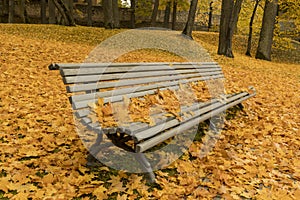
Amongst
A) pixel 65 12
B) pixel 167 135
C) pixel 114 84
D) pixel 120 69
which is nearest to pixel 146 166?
pixel 167 135

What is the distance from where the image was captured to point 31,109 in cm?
405

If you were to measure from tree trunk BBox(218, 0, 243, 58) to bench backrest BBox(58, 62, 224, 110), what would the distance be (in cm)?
854

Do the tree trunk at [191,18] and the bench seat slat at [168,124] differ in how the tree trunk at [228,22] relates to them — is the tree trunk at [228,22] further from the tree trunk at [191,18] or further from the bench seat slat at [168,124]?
the bench seat slat at [168,124]

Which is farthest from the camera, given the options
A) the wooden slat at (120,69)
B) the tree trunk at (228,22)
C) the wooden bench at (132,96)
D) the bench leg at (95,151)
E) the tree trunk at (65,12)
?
the tree trunk at (65,12)

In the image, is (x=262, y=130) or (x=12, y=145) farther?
(x=262, y=130)

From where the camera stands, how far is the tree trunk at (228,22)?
12.2 metres

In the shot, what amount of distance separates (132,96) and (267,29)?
591 inches

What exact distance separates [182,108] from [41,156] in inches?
61.3

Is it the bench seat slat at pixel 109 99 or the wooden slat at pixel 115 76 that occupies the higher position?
the wooden slat at pixel 115 76

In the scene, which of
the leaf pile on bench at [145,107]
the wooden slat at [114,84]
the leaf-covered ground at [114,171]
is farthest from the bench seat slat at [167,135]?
the wooden slat at [114,84]

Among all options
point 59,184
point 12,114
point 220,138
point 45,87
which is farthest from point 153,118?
point 45,87

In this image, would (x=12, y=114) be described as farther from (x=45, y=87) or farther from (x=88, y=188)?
(x=88, y=188)

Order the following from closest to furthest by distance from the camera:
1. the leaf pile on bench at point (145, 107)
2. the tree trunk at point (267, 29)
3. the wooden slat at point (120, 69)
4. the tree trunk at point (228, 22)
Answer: the leaf pile on bench at point (145, 107), the wooden slat at point (120, 69), the tree trunk at point (228, 22), the tree trunk at point (267, 29)

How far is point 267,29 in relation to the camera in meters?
15.7
